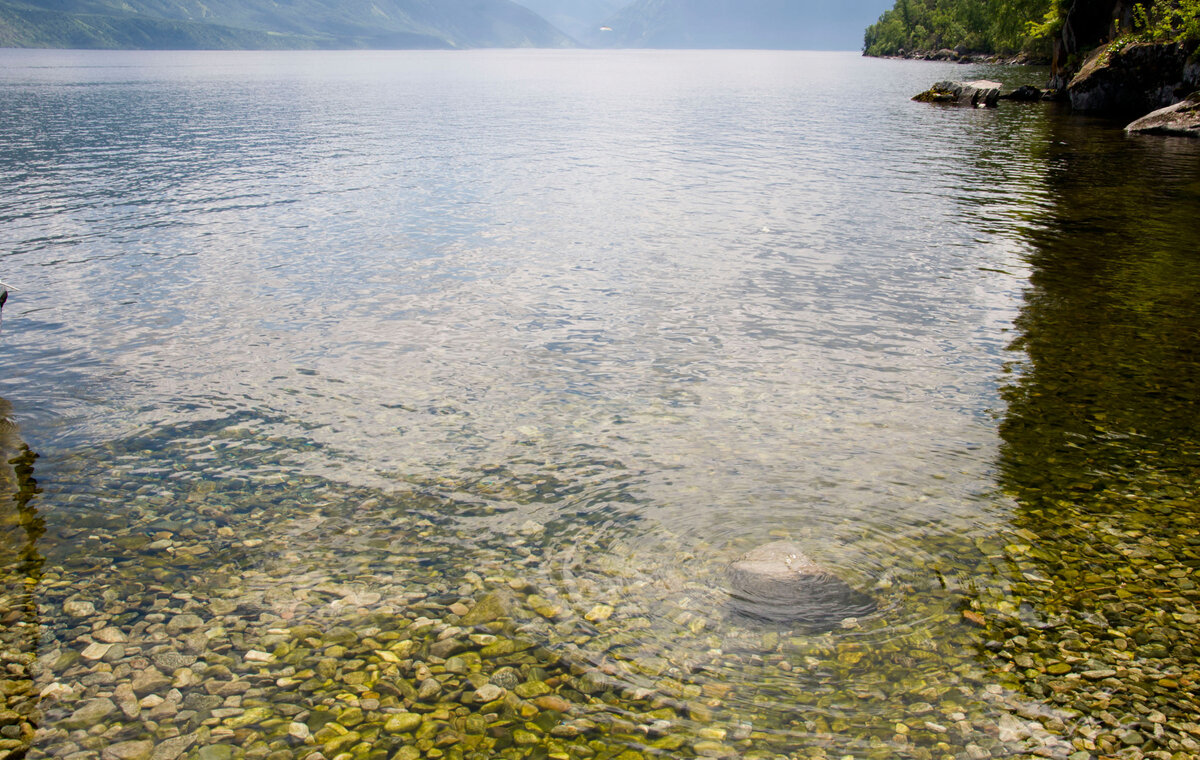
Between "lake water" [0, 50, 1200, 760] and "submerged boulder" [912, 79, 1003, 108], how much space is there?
48.6 m

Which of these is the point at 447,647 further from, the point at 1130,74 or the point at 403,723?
the point at 1130,74

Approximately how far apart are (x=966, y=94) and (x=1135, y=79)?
50.5 ft

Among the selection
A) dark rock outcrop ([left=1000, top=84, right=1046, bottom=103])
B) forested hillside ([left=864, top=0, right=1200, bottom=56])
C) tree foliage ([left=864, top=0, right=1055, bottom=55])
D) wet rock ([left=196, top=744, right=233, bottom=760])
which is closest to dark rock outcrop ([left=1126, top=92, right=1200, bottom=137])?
forested hillside ([left=864, top=0, right=1200, bottom=56])

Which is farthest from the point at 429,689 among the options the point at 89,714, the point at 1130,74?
the point at 1130,74

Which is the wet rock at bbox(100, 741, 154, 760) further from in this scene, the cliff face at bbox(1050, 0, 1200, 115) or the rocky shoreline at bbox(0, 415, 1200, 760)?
the cliff face at bbox(1050, 0, 1200, 115)

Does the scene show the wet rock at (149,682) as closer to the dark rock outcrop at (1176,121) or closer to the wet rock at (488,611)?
the wet rock at (488,611)

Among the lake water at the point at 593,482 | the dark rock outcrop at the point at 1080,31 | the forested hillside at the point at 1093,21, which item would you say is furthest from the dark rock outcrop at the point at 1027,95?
the lake water at the point at 593,482

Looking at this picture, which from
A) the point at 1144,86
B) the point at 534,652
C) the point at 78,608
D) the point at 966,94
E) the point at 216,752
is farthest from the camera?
the point at 966,94

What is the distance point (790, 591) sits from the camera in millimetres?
8406

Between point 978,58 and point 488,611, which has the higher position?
point 978,58

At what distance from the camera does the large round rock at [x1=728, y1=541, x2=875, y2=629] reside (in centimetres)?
808

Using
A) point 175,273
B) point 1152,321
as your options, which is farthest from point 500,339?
point 1152,321

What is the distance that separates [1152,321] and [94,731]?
19.2 meters

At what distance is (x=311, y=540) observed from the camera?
9.41 m
